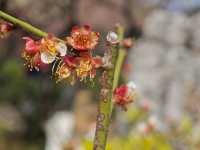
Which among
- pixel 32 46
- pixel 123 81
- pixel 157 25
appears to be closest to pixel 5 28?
pixel 32 46

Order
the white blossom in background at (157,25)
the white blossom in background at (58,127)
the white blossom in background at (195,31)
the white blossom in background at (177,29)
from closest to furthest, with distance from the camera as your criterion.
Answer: the white blossom in background at (195,31) → the white blossom in background at (177,29) → the white blossom in background at (157,25) → the white blossom in background at (58,127)

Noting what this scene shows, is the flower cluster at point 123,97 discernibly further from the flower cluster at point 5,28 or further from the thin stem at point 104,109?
the flower cluster at point 5,28

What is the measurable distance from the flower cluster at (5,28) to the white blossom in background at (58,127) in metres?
6.71

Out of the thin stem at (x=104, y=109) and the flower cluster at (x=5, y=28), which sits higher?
the flower cluster at (x=5, y=28)

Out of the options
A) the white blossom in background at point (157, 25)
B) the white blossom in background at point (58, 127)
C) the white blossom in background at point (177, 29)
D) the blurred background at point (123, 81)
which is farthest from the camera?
the white blossom in background at point (58, 127)

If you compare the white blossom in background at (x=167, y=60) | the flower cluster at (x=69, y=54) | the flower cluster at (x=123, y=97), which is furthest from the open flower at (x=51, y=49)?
the white blossom in background at (x=167, y=60)

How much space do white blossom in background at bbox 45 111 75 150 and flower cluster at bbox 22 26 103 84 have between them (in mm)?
6692

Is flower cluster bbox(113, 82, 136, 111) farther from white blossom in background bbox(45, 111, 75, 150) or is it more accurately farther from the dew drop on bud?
white blossom in background bbox(45, 111, 75, 150)

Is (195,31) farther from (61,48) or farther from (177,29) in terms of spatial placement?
(61,48)

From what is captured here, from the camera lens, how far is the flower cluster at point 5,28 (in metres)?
1.18

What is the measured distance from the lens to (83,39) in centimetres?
118

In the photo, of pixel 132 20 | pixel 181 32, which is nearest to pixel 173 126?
pixel 181 32

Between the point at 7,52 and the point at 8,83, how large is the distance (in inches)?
61.0

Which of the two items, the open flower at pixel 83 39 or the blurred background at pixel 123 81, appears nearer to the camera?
the open flower at pixel 83 39
